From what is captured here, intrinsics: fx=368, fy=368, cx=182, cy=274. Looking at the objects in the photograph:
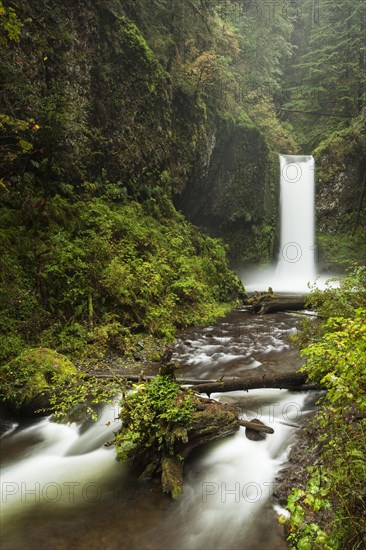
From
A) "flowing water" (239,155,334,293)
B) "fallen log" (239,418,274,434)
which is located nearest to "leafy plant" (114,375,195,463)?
"fallen log" (239,418,274,434)

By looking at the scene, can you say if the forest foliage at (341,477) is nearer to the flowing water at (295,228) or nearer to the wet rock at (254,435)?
the wet rock at (254,435)

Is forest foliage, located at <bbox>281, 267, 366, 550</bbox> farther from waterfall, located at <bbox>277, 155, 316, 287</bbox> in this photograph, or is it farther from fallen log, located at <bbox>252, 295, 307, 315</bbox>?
waterfall, located at <bbox>277, 155, 316, 287</bbox>

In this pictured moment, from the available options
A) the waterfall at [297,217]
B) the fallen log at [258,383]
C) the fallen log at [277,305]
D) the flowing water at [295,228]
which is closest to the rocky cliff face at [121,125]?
the flowing water at [295,228]

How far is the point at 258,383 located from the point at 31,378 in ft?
12.2

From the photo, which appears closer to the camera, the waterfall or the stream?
the stream

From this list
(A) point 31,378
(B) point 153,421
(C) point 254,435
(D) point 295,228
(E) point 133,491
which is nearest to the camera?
(E) point 133,491

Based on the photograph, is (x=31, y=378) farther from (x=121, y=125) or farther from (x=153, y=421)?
(x=121, y=125)

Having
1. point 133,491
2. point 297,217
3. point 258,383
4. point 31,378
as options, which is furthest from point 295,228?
point 133,491

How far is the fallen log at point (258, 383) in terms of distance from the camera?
19.3 ft

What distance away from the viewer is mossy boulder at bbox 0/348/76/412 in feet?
19.3

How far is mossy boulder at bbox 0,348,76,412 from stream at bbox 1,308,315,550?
12.7 inches

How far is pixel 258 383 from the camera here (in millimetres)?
6035

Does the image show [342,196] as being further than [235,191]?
Yes

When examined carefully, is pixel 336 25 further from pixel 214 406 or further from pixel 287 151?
pixel 214 406
